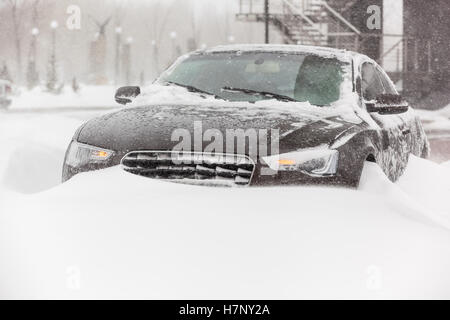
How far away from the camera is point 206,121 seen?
12.7ft

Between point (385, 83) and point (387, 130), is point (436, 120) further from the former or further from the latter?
point (387, 130)

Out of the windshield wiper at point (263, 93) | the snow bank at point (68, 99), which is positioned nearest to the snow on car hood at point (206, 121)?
the windshield wiper at point (263, 93)

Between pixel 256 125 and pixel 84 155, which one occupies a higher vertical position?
pixel 256 125

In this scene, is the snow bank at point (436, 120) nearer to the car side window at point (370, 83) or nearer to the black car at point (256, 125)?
the car side window at point (370, 83)

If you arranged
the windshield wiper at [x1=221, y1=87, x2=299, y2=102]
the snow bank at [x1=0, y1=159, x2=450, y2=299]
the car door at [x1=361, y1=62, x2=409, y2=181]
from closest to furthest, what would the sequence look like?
the snow bank at [x1=0, y1=159, x2=450, y2=299] < the windshield wiper at [x1=221, y1=87, x2=299, y2=102] < the car door at [x1=361, y1=62, x2=409, y2=181]

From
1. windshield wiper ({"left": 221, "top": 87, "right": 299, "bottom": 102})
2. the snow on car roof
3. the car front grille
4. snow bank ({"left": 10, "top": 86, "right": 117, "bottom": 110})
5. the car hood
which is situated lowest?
snow bank ({"left": 10, "top": 86, "right": 117, "bottom": 110})

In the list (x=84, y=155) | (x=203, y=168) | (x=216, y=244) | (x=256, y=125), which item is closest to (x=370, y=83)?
(x=256, y=125)

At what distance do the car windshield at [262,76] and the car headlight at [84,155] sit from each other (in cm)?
120

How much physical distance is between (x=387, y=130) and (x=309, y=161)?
1.64 m

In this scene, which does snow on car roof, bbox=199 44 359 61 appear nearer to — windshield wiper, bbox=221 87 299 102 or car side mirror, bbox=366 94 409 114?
car side mirror, bbox=366 94 409 114

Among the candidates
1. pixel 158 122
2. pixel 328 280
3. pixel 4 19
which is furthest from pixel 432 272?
pixel 4 19

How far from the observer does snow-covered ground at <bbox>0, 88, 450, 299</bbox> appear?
2.66 meters

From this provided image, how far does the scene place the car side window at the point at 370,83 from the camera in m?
5.34

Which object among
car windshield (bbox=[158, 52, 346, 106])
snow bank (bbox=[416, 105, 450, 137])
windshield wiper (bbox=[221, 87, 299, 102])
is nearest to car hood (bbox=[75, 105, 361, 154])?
windshield wiper (bbox=[221, 87, 299, 102])
